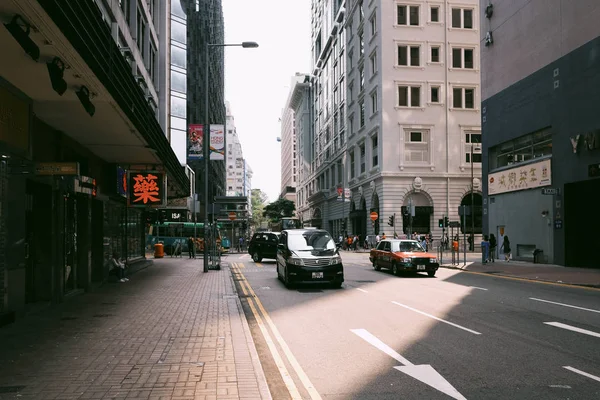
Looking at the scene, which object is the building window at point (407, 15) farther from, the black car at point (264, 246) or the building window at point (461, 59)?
the black car at point (264, 246)

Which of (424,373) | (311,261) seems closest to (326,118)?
(311,261)

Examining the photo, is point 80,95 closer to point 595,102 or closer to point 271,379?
point 271,379

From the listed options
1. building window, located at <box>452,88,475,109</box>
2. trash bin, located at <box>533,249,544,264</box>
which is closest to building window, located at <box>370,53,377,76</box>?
building window, located at <box>452,88,475,109</box>

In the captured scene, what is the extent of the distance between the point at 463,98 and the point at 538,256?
25.1m

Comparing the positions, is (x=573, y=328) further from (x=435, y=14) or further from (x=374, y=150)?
(x=435, y=14)

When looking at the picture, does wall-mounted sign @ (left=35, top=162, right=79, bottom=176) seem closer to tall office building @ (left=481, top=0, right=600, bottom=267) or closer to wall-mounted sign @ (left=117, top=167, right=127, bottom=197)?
wall-mounted sign @ (left=117, top=167, right=127, bottom=197)

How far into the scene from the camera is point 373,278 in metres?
20.5

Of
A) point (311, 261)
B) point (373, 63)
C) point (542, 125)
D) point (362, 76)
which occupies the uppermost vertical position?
point (373, 63)

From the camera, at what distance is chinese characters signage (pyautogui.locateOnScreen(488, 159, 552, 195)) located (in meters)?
26.7

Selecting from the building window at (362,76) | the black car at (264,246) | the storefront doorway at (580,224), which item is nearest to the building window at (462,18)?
the building window at (362,76)

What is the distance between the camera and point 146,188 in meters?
19.3

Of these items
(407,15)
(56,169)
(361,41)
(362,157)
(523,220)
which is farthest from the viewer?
(361,41)

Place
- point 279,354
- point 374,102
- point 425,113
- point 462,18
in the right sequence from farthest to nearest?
point 374,102
point 462,18
point 425,113
point 279,354

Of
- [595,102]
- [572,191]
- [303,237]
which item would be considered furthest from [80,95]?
[572,191]
